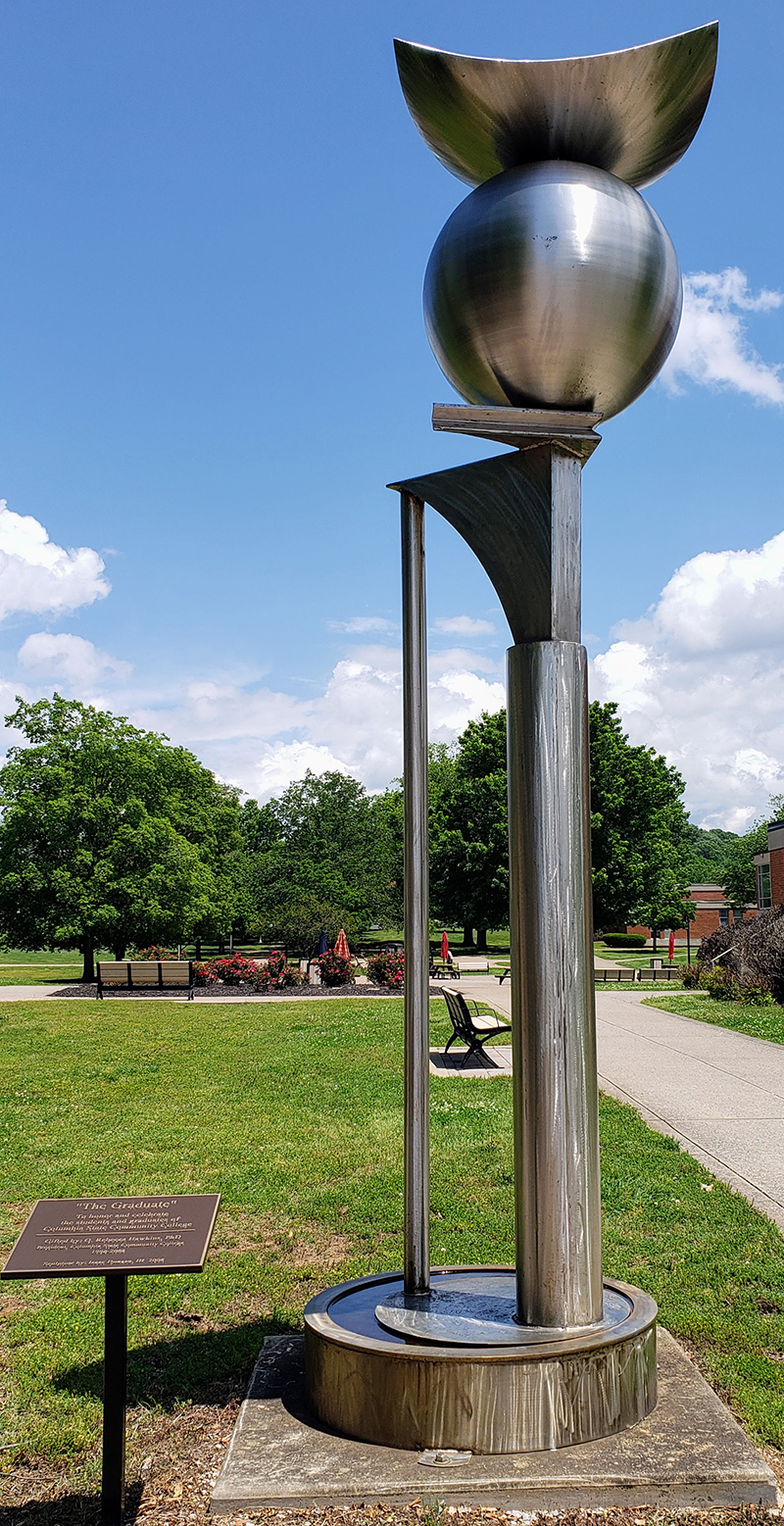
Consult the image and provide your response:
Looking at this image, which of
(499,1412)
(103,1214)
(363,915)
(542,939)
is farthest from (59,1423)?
(363,915)

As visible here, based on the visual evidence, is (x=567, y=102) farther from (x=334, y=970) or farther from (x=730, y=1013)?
(x=334, y=970)

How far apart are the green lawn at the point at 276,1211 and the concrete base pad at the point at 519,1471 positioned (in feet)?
1.61

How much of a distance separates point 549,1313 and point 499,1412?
374 mm

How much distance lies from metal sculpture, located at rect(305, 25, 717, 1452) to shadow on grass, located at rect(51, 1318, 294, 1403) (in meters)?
0.66

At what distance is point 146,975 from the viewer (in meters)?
21.0

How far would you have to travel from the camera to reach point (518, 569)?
3.83 m

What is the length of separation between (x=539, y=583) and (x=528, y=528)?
20 centimetres

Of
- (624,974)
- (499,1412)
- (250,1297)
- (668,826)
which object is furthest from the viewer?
(668,826)

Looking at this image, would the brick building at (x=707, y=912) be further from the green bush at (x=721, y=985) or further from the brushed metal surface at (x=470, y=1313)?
the brushed metal surface at (x=470, y=1313)

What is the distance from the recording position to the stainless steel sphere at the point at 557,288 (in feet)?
11.7

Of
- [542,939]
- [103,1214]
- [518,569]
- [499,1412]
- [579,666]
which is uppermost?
[518,569]

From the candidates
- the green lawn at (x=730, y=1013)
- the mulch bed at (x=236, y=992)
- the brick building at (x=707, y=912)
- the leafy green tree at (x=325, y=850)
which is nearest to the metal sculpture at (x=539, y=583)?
the green lawn at (x=730, y=1013)

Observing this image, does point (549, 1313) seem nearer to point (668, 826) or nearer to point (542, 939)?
point (542, 939)

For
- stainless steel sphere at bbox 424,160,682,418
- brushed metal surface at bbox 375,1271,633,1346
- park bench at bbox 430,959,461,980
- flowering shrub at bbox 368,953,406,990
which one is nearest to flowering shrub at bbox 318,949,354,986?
flowering shrub at bbox 368,953,406,990
